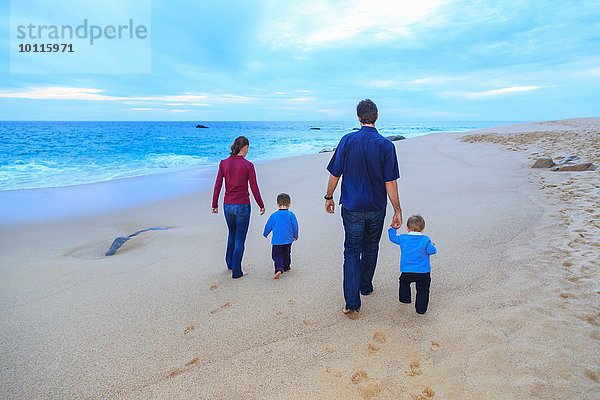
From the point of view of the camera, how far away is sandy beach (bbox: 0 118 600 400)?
2.90 m

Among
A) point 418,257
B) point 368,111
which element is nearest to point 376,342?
point 418,257

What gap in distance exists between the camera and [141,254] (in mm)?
6062

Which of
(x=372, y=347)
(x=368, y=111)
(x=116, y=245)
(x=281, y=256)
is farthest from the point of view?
(x=116, y=245)

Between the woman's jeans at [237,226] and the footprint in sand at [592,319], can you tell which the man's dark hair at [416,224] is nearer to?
the footprint in sand at [592,319]

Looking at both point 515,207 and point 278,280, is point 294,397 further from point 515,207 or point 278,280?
point 515,207

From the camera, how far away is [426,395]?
2.74 m

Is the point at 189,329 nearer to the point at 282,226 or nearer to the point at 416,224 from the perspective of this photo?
the point at 282,226

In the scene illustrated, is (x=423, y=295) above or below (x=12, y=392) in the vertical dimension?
above

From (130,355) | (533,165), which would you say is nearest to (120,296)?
(130,355)

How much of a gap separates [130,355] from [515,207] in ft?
23.6

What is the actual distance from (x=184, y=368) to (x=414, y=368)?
6.09 ft

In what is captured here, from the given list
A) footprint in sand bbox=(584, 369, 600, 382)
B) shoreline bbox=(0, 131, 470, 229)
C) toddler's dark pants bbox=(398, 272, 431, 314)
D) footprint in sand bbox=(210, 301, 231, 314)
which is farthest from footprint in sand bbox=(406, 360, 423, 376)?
shoreline bbox=(0, 131, 470, 229)

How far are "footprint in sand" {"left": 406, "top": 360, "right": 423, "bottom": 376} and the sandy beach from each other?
0.5 inches

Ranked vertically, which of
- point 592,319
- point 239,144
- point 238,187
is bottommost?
point 592,319
